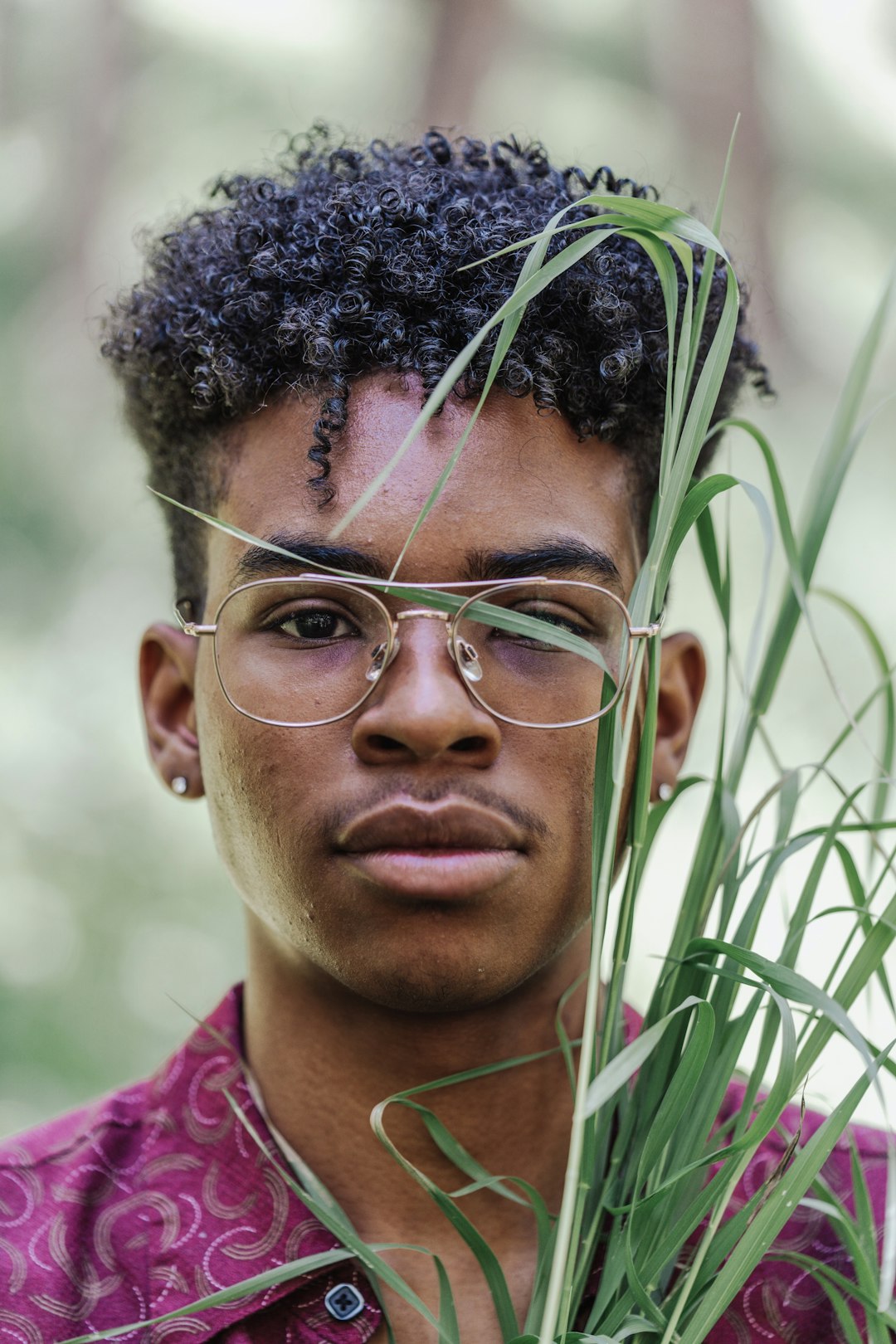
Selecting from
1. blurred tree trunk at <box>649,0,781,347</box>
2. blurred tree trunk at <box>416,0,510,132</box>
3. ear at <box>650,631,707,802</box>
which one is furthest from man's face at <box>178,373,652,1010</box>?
blurred tree trunk at <box>416,0,510,132</box>

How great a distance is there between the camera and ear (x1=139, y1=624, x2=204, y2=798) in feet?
5.42

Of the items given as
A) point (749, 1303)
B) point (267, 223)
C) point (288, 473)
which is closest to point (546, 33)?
point (267, 223)

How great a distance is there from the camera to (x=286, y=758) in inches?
53.7

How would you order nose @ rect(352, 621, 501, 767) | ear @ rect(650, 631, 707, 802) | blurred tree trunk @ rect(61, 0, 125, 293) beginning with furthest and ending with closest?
1. blurred tree trunk @ rect(61, 0, 125, 293)
2. ear @ rect(650, 631, 707, 802)
3. nose @ rect(352, 621, 501, 767)

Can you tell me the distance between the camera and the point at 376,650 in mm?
1319

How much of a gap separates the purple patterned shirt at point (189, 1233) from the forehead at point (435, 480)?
582mm

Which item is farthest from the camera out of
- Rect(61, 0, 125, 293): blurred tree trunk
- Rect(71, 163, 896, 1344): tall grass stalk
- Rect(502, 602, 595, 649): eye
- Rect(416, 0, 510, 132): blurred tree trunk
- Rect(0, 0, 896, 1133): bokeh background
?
Rect(416, 0, 510, 132): blurred tree trunk

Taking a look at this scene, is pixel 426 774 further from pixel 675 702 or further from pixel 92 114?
pixel 92 114

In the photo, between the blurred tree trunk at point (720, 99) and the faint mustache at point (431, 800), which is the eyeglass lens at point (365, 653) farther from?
the blurred tree trunk at point (720, 99)

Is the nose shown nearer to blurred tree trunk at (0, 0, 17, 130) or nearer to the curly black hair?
the curly black hair

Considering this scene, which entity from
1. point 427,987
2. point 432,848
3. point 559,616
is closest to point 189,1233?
point 427,987

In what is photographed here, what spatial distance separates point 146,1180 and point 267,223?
102cm

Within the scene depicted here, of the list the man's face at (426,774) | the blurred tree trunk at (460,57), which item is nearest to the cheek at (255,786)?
the man's face at (426,774)

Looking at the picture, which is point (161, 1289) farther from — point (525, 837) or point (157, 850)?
point (157, 850)
